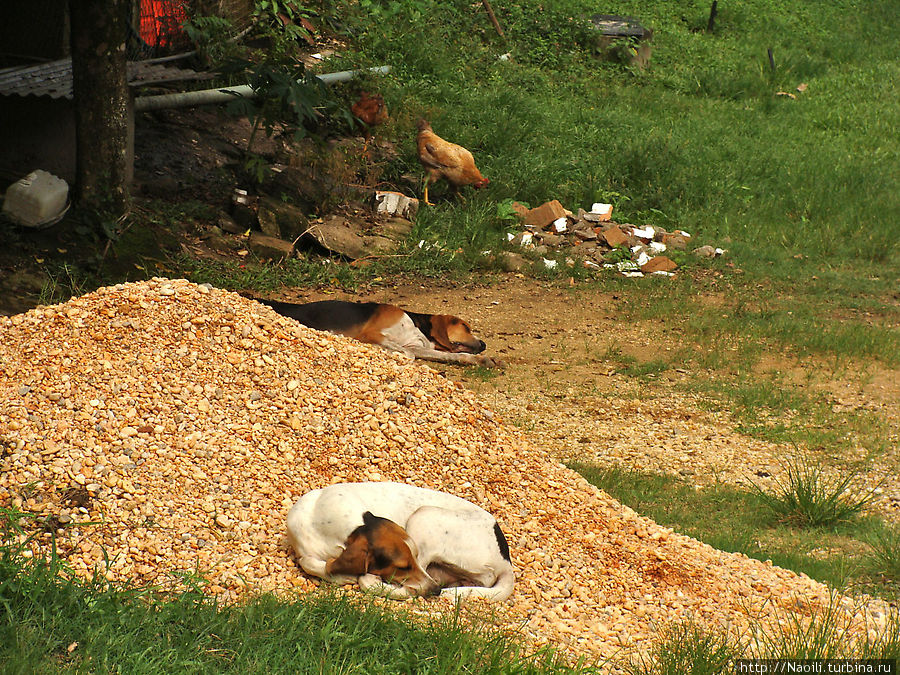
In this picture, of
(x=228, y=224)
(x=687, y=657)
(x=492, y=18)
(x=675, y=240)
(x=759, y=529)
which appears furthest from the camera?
(x=492, y=18)

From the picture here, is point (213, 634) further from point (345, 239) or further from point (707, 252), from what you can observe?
point (707, 252)

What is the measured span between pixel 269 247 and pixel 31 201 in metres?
2.24

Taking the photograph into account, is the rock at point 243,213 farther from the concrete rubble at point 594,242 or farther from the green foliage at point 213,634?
the green foliage at point 213,634

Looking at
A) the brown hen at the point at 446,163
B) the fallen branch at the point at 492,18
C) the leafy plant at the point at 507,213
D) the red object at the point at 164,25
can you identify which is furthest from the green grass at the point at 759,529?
the fallen branch at the point at 492,18

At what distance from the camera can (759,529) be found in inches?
187

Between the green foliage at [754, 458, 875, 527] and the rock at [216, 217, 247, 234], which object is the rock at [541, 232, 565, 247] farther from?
the green foliage at [754, 458, 875, 527]

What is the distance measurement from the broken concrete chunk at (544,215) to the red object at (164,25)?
459 cm

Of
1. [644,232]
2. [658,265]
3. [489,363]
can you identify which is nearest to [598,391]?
[489,363]

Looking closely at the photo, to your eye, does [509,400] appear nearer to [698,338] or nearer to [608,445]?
[608,445]

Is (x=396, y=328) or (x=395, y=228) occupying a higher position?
(x=396, y=328)

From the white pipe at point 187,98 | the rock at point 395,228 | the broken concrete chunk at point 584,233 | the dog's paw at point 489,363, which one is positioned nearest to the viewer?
the dog's paw at point 489,363

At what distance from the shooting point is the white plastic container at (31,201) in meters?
7.41

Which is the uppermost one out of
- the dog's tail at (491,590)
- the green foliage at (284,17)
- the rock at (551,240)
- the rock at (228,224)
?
the green foliage at (284,17)

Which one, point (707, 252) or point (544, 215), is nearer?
point (707, 252)
